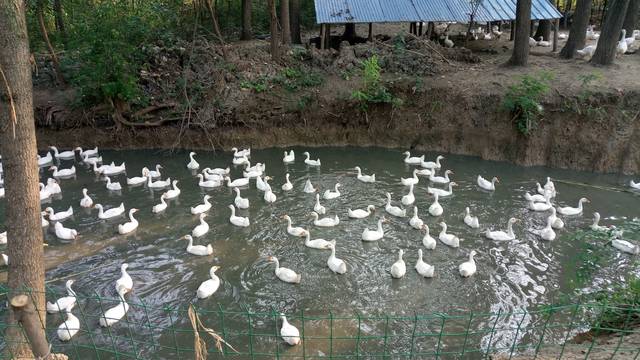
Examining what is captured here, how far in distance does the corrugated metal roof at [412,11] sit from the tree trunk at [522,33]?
299 cm

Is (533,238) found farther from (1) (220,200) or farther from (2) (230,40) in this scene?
(2) (230,40)

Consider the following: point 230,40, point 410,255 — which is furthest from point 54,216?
point 230,40

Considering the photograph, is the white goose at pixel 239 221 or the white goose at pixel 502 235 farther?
the white goose at pixel 239 221

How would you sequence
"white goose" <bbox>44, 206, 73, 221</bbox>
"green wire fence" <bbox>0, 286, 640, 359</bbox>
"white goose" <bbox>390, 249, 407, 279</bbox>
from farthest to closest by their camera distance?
1. "white goose" <bbox>44, 206, 73, 221</bbox>
2. "white goose" <bbox>390, 249, 407, 279</bbox>
3. "green wire fence" <bbox>0, 286, 640, 359</bbox>

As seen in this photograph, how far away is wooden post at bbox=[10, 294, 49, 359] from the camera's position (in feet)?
16.5

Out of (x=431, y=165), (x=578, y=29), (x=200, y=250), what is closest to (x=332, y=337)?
(x=200, y=250)

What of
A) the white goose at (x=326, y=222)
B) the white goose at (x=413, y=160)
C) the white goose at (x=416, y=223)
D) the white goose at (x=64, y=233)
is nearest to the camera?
the white goose at (x=64, y=233)

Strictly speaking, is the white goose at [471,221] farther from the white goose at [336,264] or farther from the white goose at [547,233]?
the white goose at [336,264]

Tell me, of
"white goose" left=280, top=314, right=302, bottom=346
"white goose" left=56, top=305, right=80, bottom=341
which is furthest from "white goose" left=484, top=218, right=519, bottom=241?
"white goose" left=56, top=305, right=80, bottom=341

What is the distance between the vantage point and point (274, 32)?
17906 millimetres

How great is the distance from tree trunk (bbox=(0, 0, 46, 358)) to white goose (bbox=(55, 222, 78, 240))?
17.3 feet

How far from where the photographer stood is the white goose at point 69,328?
24.3 feet

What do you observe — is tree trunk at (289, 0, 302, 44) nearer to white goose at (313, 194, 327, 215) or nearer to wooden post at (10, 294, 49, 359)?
white goose at (313, 194, 327, 215)

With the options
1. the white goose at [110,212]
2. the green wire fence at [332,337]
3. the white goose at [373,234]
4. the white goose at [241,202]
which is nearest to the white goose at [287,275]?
the green wire fence at [332,337]
